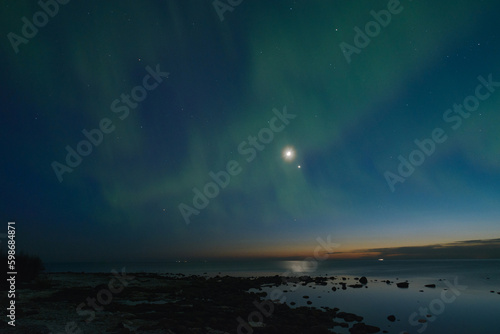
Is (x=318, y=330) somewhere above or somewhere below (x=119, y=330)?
below

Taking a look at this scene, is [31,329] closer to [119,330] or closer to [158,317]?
[119,330]

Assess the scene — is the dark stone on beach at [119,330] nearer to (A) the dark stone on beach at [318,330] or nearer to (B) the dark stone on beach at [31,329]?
(B) the dark stone on beach at [31,329]

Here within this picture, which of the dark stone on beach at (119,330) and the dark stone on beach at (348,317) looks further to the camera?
the dark stone on beach at (348,317)

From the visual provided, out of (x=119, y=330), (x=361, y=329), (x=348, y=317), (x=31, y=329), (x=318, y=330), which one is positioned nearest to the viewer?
(x=31, y=329)

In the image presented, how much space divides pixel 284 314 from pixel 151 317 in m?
10.0

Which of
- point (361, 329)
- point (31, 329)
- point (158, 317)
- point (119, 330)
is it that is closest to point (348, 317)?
point (361, 329)

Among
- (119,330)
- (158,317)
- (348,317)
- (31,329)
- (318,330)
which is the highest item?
(31,329)

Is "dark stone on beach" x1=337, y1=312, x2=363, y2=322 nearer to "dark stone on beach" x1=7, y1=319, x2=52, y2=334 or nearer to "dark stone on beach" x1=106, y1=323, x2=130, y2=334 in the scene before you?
"dark stone on beach" x1=106, y1=323, x2=130, y2=334

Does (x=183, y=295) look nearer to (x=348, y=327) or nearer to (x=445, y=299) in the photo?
(x=348, y=327)

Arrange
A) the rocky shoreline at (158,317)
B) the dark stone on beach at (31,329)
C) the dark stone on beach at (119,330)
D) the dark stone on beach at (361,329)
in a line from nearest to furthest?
1. the dark stone on beach at (31,329)
2. the dark stone on beach at (119,330)
3. the rocky shoreline at (158,317)
4. the dark stone on beach at (361,329)

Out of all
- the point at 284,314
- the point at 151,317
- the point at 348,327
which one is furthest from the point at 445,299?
the point at 151,317

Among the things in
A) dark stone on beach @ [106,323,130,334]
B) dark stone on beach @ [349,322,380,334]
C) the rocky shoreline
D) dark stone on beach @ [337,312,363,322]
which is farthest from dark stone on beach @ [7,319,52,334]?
dark stone on beach @ [337,312,363,322]

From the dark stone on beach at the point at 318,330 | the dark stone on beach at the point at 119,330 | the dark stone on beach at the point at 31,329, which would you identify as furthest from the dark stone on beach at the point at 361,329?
the dark stone on beach at the point at 31,329

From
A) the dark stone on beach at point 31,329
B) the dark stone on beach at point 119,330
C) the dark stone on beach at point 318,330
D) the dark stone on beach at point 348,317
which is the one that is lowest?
the dark stone on beach at point 348,317
